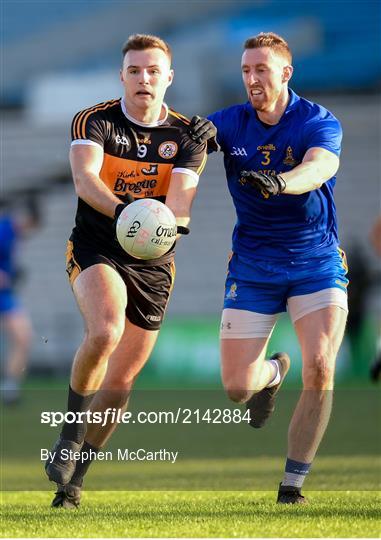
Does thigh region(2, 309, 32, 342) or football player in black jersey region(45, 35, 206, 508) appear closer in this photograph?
football player in black jersey region(45, 35, 206, 508)

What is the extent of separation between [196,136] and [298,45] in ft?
62.5

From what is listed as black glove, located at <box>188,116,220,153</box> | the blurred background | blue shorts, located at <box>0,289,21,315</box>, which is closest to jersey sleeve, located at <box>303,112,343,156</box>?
black glove, located at <box>188,116,220,153</box>

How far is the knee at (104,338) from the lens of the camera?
19.4 feet

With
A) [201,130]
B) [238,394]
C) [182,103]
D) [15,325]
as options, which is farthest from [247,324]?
[182,103]

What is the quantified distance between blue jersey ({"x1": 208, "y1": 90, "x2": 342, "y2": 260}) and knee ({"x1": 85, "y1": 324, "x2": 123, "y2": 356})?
1.18m

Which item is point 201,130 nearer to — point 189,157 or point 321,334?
point 189,157

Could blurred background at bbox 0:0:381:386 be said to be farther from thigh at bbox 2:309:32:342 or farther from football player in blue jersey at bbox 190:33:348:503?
football player in blue jersey at bbox 190:33:348:503

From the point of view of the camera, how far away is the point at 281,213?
6.66m

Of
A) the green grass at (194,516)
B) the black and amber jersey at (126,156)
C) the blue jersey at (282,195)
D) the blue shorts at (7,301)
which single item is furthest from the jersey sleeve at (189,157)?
the blue shorts at (7,301)

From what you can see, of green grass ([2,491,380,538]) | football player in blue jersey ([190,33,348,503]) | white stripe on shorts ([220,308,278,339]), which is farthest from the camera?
white stripe on shorts ([220,308,278,339])

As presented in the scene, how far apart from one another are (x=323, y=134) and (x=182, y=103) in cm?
1754

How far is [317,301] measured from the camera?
6445 millimetres

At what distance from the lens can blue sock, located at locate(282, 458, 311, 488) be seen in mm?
6320

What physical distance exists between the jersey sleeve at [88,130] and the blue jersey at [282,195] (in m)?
0.78
